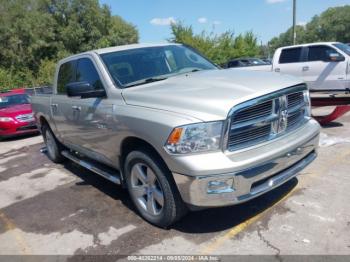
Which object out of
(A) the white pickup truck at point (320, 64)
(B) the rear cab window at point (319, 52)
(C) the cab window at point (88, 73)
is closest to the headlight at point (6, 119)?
(C) the cab window at point (88, 73)

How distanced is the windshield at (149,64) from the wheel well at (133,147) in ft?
2.43

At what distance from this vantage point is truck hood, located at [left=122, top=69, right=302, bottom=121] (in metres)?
3.30

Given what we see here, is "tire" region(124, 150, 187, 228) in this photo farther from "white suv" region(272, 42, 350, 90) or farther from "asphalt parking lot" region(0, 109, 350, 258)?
"white suv" region(272, 42, 350, 90)

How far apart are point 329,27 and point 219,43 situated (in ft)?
266

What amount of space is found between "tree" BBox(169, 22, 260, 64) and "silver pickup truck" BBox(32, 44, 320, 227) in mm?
23391

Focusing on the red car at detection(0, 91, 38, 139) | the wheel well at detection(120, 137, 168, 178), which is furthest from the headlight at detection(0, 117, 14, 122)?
the wheel well at detection(120, 137, 168, 178)

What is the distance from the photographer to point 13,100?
1214 cm

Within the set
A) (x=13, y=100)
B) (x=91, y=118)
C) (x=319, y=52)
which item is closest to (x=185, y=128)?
(x=91, y=118)

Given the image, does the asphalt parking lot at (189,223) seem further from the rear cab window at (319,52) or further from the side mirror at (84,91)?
the rear cab window at (319,52)

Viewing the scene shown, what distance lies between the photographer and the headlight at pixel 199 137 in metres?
3.22

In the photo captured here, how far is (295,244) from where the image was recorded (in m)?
3.34

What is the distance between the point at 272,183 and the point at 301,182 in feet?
4.64

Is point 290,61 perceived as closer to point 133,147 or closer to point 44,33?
point 133,147

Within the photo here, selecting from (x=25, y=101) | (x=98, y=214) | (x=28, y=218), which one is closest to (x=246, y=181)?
(x=98, y=214)
